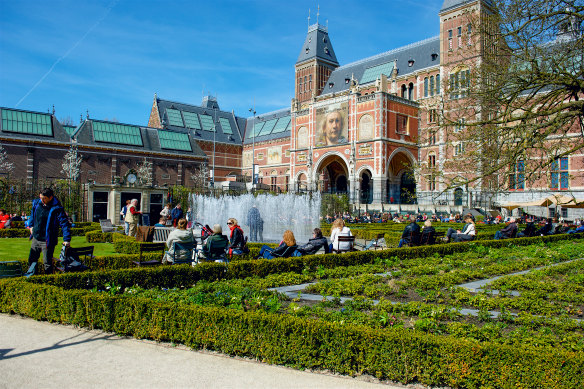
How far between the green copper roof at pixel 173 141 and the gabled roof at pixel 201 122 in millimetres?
10729

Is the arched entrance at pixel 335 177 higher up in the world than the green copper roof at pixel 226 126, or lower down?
lower down

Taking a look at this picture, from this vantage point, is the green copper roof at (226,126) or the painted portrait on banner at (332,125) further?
the green copper roof at (226,126)

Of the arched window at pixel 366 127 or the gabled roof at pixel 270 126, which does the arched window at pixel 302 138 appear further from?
the gabled roof at pixel 270 126

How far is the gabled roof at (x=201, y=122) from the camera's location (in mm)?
59147

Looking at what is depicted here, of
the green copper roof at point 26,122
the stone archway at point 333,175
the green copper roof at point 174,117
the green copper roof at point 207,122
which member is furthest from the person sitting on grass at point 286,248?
the green copper roof at point 207,122

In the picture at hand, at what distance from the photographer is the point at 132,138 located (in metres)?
44.0

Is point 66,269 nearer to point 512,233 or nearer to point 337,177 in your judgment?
point 512,233

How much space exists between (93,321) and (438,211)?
33.2 metres

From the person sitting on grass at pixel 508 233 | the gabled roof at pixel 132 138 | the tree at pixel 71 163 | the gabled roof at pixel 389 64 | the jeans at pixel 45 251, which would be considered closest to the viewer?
the jeans at pixel 45 251

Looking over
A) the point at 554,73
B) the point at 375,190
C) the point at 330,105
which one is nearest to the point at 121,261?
the point at 554,73

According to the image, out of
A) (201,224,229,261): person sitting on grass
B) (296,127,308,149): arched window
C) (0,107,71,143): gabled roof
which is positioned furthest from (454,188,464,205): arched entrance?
(0,107,71,143): gabled roof

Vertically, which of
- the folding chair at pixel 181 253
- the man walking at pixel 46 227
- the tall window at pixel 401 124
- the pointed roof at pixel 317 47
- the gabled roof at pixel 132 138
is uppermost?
the pointed roof at pixel 317 47

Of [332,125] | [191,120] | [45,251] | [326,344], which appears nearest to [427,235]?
[326,344]

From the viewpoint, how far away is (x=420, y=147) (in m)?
45.8
